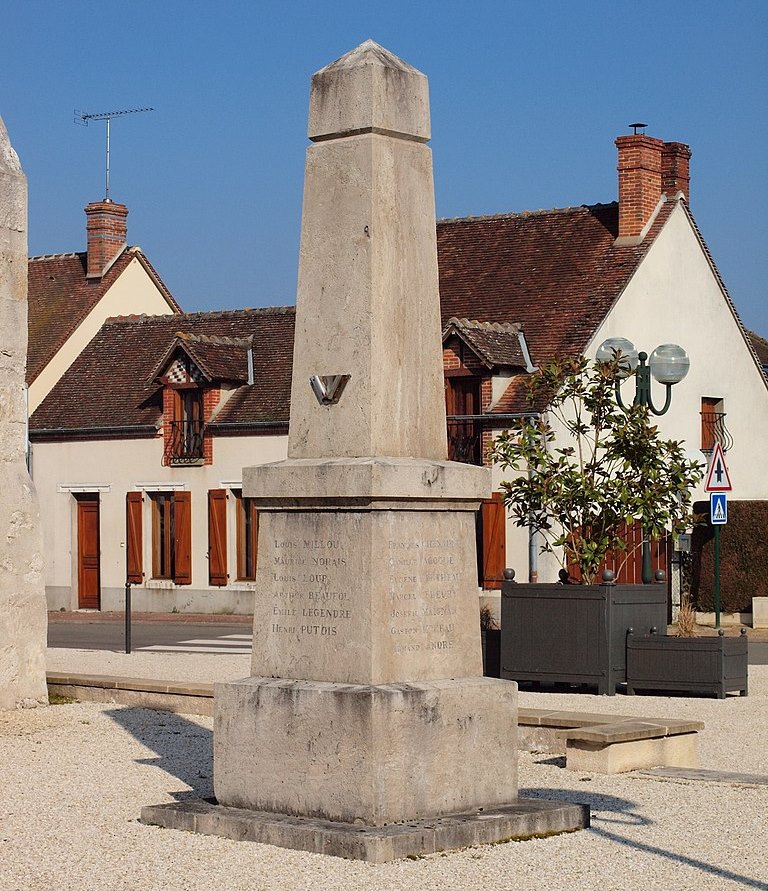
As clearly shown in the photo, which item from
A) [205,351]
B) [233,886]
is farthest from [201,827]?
[205,351]

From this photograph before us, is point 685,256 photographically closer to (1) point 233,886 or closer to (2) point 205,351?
(2) point 205,351

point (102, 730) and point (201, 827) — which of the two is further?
point (102, 730)

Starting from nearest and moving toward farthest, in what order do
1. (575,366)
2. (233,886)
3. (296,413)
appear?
1. (233,886)
2. (296,413)
3. (575,366)

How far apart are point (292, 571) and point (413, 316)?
1386 millimetres

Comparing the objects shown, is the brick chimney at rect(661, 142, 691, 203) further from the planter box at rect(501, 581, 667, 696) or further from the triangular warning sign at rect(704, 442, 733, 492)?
the planter box at rect(501, 581, 667, 696)

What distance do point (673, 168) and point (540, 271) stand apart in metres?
3.15

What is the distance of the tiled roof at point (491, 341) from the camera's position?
27562 mm

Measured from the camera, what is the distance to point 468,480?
8109mm

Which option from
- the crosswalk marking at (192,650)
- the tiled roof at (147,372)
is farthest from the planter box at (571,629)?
the tiled roof at (147,372)

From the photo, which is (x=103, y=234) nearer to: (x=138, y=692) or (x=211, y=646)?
(x=211, y=646)

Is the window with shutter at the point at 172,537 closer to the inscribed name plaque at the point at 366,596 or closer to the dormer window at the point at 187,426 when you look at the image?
the dormer window at the point at 187,426

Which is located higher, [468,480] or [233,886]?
[468,480]

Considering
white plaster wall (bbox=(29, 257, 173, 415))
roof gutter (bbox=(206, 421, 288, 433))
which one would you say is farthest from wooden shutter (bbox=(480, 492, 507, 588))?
white plaster wall (bbox=(29, 257, 173, 415))

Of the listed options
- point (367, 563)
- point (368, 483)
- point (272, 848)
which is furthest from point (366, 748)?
point (368, 483)
